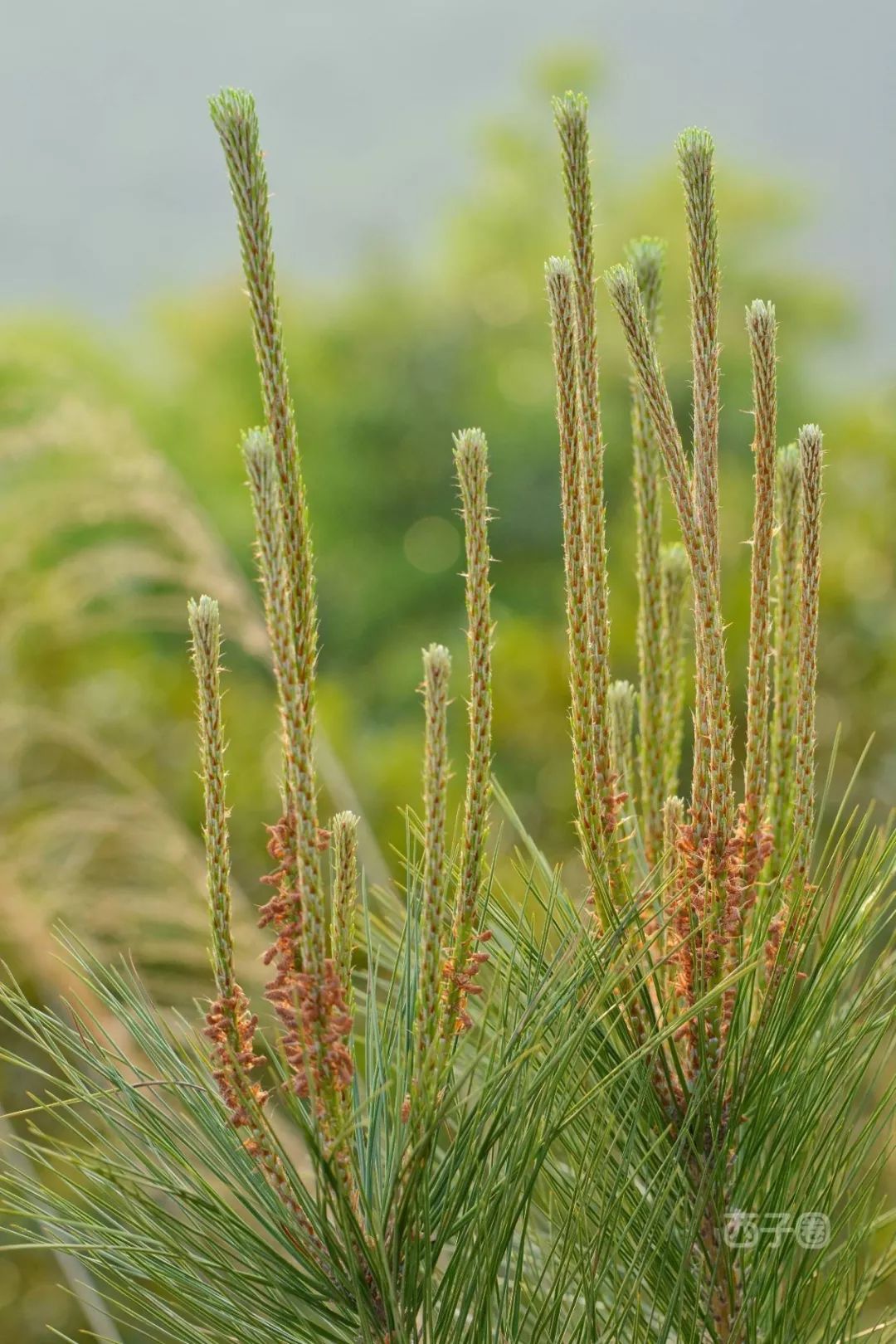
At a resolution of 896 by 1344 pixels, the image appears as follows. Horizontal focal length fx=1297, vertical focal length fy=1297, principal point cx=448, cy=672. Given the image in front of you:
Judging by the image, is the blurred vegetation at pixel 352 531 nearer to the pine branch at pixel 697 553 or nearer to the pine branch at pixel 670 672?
the pine branch at pixel 670 672

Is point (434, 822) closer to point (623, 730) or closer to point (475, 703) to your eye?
point (475, 703)

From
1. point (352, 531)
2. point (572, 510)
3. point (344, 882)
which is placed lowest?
point (344, 882)

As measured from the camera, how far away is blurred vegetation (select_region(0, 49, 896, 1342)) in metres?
1.90

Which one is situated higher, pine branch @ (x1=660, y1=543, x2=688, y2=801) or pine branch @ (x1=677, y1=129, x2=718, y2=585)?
pine branch @ (x1=677, y1=129, x2=718, y2=585)

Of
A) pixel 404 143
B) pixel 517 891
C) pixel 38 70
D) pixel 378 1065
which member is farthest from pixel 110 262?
pixel 378 1065

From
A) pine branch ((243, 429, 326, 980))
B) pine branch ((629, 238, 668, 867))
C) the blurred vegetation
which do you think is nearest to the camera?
pine branch ((243, 429, 326, 980))

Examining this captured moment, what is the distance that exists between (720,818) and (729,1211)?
13 centimetres

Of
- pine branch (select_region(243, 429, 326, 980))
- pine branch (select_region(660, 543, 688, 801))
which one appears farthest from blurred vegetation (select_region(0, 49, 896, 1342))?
pine branch (select_region(243, 429, 326, 980))

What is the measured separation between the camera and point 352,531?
5512 millimetres

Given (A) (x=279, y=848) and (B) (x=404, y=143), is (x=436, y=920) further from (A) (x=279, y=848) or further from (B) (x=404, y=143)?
(B) (x=404, y=143)

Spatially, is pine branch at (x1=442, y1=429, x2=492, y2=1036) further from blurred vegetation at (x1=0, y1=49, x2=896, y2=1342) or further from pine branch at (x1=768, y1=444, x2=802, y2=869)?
blurred vegetation at (x1=0, y1=49, x2=896, y2=1342)

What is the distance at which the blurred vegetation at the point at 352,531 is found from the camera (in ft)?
6.22

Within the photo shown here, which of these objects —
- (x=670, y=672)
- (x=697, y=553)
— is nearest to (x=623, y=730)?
(x=670, y=672)

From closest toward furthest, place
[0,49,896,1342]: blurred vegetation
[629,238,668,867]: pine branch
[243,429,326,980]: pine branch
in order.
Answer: [243,429,326,980]: pine branch, [629,238,668,867]: pine branch, [0,49,896,1342]: blurred vegetation
